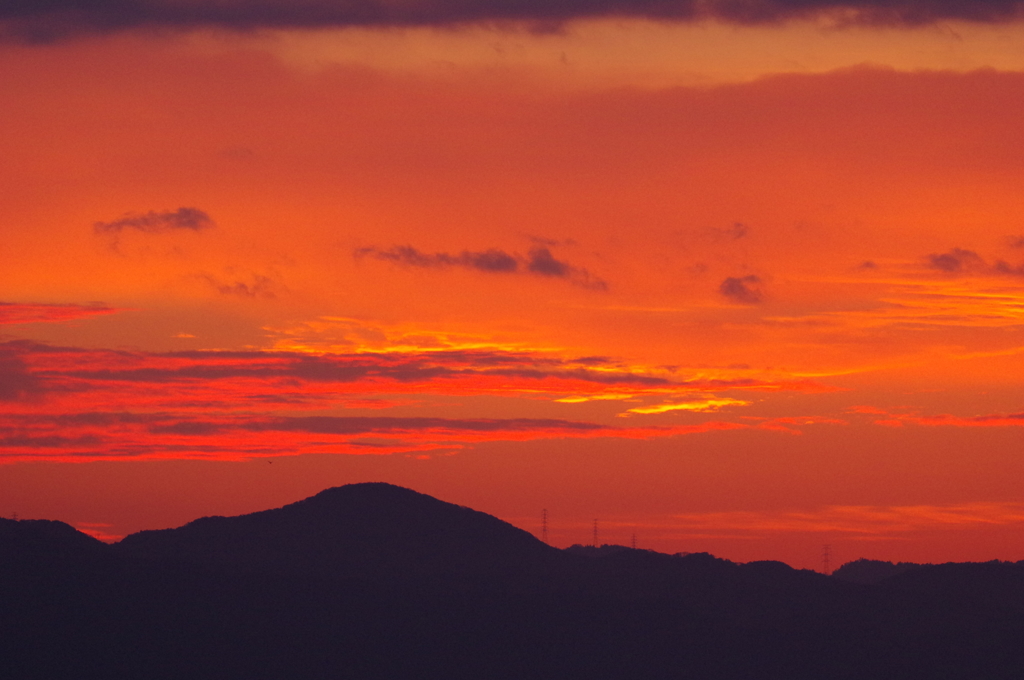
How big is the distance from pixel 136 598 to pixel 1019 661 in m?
120

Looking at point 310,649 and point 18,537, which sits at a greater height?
point 18,537

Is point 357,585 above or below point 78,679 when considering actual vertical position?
above

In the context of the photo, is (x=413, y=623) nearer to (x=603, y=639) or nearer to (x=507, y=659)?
(x=507, y=659)

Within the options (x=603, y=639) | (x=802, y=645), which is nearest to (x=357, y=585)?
(x=603, y=639)

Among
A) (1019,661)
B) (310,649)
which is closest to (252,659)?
(310,649)

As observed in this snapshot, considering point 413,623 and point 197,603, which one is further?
point 413,623

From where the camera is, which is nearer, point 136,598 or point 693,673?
point 136,598

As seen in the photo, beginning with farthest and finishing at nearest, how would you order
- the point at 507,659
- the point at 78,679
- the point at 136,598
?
the point at 507,659, the point at 136,598, the point at 78,679

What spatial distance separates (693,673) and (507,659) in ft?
85.6

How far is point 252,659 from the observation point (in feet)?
578

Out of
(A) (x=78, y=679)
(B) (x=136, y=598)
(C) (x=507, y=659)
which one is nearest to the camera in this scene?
(A) (x=78, y=679)

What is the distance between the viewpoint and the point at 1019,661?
193875 millimetres

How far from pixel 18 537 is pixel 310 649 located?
131 feet

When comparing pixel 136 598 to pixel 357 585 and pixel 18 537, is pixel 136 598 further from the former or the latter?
pixel 357 585
